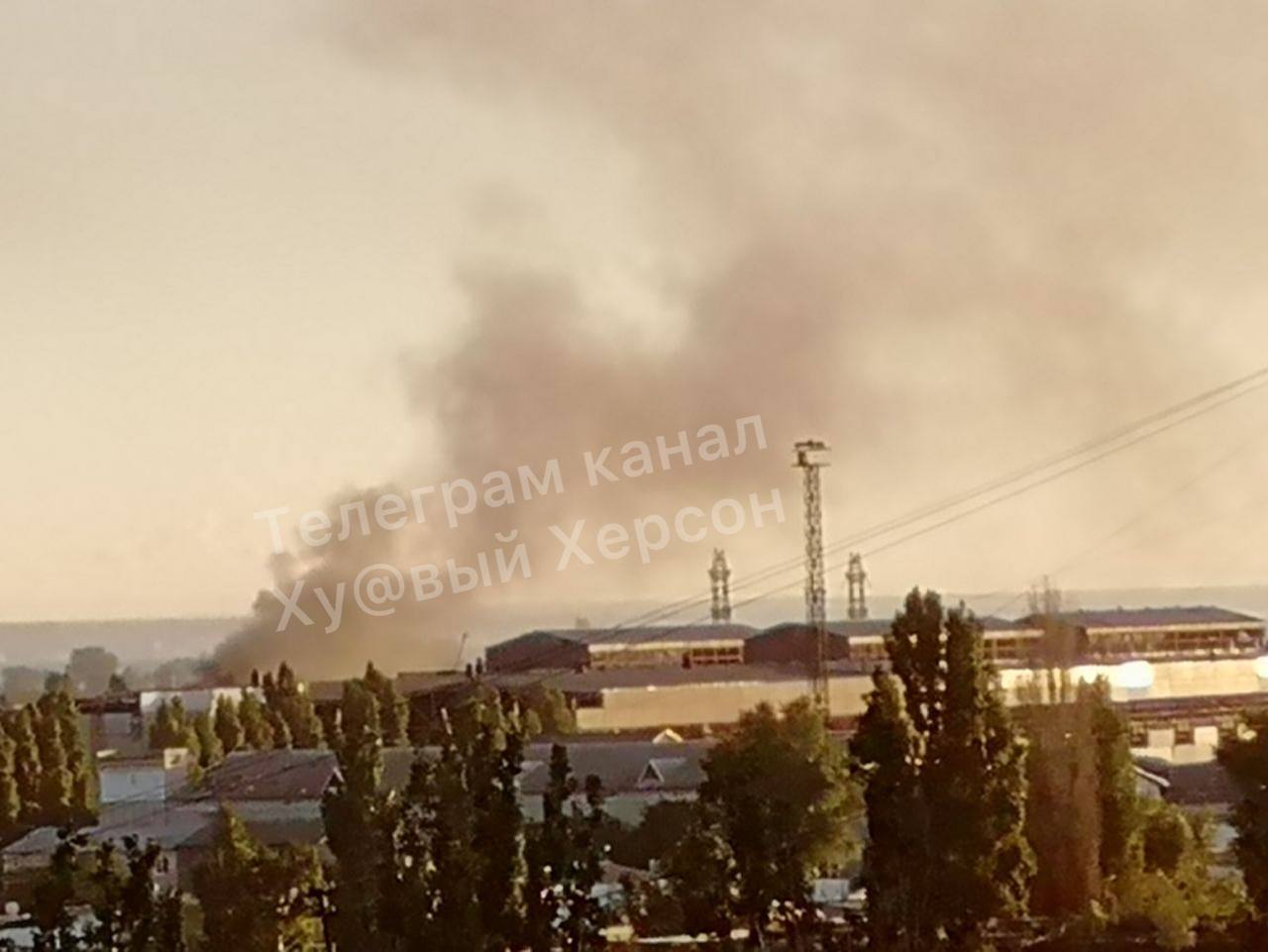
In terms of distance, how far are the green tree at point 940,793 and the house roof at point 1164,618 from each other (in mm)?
21060

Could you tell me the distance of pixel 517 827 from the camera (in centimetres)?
1147

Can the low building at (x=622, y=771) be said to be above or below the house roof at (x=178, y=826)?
above

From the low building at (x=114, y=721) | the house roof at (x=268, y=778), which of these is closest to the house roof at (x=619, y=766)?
the house roof at (x=268, y=778)

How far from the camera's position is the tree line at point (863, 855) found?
11.0 metres

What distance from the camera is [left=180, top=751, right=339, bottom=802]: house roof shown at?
20469mm

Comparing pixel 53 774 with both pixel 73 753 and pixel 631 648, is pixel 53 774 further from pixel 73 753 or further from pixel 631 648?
pixel 631 648

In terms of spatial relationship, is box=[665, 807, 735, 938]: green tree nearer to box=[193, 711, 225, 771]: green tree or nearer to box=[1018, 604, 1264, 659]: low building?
box=[193, 711, 225, 771]: green tree

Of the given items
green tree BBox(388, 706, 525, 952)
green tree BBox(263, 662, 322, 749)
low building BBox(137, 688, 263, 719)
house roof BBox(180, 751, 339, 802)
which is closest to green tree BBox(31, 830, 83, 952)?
green tree BBox(388, 706, 525, 952)

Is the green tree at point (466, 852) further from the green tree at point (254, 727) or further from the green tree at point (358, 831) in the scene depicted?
the green tree at point (254, 727)

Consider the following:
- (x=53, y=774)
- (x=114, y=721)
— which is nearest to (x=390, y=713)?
(x=53, y=774)

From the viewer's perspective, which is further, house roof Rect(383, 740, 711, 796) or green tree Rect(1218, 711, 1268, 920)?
house roof Rect(383, 740, 711, 796)

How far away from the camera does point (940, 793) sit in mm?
11039

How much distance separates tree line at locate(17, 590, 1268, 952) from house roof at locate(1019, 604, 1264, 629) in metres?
18.7

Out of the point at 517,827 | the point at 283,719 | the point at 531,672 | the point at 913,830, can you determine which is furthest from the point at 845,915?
the point at 531,672
